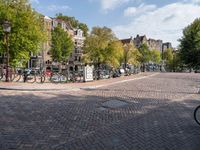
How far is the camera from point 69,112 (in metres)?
9.46

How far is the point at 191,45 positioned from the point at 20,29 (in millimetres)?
28912

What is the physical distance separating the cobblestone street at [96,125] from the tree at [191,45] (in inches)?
1293

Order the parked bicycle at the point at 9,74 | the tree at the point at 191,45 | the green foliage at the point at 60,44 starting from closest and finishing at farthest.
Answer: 1. the parked bicycle at the point at 9,74
2. the tree at the point at 191,45
3. the green foliage at the point at 60,44

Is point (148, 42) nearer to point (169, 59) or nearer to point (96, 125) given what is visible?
point (169, 59)

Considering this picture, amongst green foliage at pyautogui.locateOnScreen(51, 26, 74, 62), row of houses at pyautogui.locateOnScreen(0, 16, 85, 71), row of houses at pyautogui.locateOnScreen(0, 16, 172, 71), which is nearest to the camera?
green foliage at pyautogui.locateOnScreen(51, 26, 74, 62)

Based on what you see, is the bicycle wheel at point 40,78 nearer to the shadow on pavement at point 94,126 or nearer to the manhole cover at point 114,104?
the shadow on pavement at point 94,126

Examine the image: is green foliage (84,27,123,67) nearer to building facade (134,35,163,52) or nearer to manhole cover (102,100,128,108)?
manhole cover (102,100,128,108)

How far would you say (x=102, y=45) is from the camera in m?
43.8

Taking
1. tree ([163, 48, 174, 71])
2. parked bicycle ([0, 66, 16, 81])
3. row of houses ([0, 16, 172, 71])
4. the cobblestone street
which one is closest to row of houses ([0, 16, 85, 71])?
row of houses ([0, 16, 172, 71])

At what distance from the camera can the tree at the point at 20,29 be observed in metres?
28.7

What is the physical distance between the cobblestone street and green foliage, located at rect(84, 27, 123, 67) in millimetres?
32681

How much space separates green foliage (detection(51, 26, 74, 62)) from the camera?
168ft

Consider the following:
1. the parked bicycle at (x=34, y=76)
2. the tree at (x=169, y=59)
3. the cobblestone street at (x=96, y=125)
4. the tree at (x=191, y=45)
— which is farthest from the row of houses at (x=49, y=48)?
the cobblestone street at (x=96, y=125)

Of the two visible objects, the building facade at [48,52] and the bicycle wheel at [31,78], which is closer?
the bicycle wheel at [31,78]
